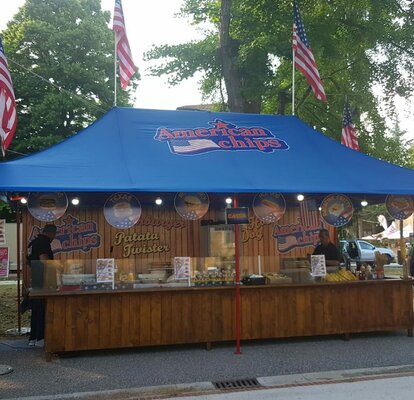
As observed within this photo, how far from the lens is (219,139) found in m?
8.24

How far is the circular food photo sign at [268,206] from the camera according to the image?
7.37m

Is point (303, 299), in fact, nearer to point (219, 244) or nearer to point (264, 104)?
point (219, 244)

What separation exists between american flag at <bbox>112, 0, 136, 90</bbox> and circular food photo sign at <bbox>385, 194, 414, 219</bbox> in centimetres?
531

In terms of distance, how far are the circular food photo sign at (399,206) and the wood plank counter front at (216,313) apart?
113 centimetres

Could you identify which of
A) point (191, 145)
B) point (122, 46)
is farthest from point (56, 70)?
point (191, 145)

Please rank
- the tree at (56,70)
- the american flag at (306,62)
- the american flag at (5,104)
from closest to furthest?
the american flag at (5,104)
the american flag at (306,62)
the tree at (56,70)

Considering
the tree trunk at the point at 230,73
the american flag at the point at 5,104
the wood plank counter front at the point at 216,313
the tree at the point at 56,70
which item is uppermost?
the tree at the point at 56,70

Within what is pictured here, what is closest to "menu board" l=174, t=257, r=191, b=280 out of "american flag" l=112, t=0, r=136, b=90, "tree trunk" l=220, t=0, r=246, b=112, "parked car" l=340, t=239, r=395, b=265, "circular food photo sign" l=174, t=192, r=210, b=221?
"circular food photo sign" l=174, t=192, r=210, b=221

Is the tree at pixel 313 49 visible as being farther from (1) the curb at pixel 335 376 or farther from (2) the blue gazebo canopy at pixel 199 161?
(1) the curb at pixel 335 376

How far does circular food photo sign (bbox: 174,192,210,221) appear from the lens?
7148mm

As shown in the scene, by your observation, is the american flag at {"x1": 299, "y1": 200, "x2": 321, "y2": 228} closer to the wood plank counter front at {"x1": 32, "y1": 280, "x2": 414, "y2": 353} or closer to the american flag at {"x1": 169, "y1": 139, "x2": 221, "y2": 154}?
the wood plank counter front at {"x1": 32, "y1": 280, "x2": 414, "y2": 353}

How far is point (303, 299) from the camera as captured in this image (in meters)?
7.46

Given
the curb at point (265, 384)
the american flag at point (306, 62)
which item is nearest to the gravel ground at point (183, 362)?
the curb at point (265, 384)

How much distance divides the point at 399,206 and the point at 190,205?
3.56m
